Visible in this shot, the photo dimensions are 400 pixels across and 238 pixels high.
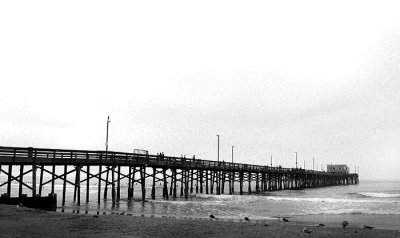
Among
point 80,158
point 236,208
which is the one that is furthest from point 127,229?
point 236,208

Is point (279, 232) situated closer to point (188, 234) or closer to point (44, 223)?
point (188, 234)

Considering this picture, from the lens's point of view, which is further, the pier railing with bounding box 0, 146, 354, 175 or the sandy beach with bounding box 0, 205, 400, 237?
the pier railing with bounding box 0, 146, 354, 175

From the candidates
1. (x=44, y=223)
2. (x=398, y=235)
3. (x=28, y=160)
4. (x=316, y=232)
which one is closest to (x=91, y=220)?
(x=44, y=223)

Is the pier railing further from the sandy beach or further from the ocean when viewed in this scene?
the sandy beach

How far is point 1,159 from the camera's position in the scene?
21.8 m

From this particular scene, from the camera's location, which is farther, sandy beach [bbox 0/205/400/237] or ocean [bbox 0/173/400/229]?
ocean [bbox 0/173/400/229]

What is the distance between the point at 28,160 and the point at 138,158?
11110 millimetres

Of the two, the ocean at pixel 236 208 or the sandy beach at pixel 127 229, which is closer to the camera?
the sandy beach at pixel 127 229

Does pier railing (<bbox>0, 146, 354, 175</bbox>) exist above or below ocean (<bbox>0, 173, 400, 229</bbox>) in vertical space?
above

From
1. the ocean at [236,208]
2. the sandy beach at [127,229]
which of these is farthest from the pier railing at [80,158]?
the sandy beach at [127,229]

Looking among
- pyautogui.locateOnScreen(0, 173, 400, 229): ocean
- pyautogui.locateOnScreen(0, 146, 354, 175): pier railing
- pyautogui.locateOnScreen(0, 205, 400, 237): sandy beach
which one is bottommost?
pyautogui.locateOnScreen(0, 173, 400, 229): ocean

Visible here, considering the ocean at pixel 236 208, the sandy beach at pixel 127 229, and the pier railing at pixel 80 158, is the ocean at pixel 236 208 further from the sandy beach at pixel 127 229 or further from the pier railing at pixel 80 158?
the sandy beach at pixel 127 229

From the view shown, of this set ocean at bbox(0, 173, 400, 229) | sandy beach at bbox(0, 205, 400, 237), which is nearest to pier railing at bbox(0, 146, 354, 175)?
ocean at bbox(0, 173, 400, 229)

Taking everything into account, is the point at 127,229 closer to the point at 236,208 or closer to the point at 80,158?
the point at 80,158
